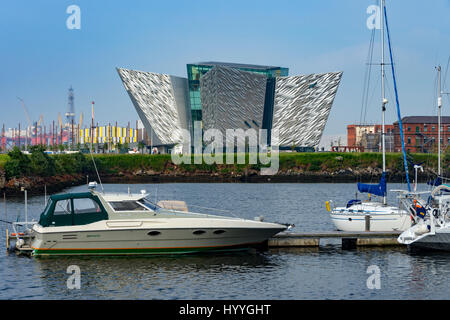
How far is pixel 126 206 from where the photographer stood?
26859mm

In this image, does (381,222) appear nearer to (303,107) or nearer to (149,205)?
(149,205)

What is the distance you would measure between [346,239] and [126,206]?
1088cm

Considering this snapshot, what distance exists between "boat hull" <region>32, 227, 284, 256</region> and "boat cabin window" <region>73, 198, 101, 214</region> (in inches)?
35.6

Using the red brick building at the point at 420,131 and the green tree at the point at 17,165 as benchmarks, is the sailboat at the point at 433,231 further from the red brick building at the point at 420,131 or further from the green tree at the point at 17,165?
the red brick building at the point at 420,131

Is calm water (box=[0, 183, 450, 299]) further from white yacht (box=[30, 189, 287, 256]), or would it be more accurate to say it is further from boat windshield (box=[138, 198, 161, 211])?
boat windshield (box=[138, 198, 161, 211])

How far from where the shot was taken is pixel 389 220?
105 feet

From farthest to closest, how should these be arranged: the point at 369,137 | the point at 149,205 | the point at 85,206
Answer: the point at 369,137, the point at 149,205, the point at 85,206

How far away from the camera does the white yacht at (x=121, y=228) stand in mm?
26594

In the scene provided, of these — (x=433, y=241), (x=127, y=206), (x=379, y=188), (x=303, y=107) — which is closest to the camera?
(x=127, y=206)

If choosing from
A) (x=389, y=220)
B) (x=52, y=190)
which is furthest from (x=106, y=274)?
(x=52, y=190)

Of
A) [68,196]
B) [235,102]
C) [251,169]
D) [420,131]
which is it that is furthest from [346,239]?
[420,131]

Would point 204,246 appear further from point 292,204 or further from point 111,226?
point 292,204

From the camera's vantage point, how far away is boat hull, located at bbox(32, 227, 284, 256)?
26.8 meters
